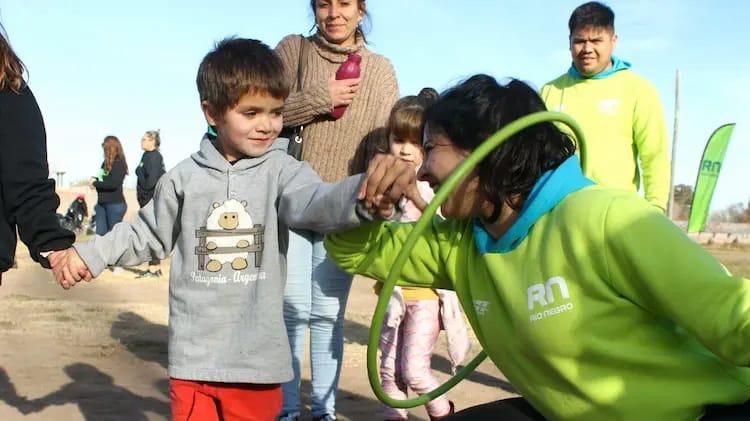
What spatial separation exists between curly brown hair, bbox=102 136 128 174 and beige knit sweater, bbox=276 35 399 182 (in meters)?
9.69

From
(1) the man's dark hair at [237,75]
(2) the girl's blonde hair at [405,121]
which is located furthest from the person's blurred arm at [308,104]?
(1) the man's dark hair at [237,75]

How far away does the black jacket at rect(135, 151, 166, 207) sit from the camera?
1284 centimetres

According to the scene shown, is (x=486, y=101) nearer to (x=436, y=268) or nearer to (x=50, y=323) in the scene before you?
(x=436, y=268)

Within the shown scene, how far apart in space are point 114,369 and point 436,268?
11.8 feet

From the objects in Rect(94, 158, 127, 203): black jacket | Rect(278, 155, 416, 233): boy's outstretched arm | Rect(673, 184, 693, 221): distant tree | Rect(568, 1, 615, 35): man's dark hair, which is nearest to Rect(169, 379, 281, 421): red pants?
Rect(278, 155, 416, 233): boy's outstretched arm

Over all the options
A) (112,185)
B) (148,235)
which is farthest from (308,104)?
(112,185)

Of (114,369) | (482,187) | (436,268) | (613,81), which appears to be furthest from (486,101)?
(114,369)

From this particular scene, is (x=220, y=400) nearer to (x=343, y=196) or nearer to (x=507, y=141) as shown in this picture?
(x=343, y=196)

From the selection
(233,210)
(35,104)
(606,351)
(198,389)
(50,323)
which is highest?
(35,104)

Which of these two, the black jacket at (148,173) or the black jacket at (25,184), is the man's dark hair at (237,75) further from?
the black jacket at (148,173)

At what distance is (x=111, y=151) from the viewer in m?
13.5

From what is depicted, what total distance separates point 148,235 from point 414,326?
72.1 inches

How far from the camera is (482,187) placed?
8.91 ft

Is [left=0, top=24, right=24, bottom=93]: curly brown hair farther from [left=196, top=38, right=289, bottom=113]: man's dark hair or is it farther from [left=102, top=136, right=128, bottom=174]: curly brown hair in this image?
[left=102, top=136, right=128, bottom=174]: curly brown hair
